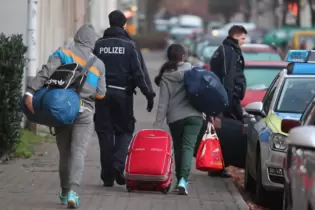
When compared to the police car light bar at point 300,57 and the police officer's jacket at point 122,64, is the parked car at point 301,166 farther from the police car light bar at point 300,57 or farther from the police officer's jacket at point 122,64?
the police car light bar at point 300,57

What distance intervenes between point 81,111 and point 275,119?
7.99 ft

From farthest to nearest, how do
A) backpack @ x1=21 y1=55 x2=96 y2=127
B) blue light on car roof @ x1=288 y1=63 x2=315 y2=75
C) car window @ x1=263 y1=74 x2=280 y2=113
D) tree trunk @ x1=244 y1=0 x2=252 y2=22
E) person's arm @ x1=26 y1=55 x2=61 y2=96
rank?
tree trunk @ x1=244 y1=0 x2=252 y2=22
blue light on car roof @ x1=288 y1=63 x2=315 y2=75
car window @ x1=263 y1=74 x2=280 y2=113
person's arm @ x1=26 y1=55 x2=61 y2=96
backpack @ x1=21 y1=55 x2=96 y2=127

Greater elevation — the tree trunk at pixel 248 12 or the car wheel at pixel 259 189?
the car wheel at pixel 259 189

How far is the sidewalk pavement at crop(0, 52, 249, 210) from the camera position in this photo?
10766 mm

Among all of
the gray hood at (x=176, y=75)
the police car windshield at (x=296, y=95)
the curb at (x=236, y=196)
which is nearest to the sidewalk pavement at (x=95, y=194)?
the curb at (x=236, y=196)

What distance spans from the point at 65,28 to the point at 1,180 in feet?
41.6

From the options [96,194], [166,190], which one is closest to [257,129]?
[166,190]

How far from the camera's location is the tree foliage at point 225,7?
127 metres

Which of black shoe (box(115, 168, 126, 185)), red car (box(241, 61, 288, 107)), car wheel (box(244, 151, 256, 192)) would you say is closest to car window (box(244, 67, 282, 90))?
red car (box(241, 61, 288, 107))

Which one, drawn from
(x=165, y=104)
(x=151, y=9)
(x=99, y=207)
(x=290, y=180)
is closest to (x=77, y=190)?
(x=99, y=207)

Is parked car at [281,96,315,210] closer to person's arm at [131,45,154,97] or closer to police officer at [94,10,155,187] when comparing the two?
person's arm at [131,45,154,97]

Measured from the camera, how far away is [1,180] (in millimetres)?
12453

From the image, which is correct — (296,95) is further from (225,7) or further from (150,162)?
(225,7)

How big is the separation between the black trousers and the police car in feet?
4.53
